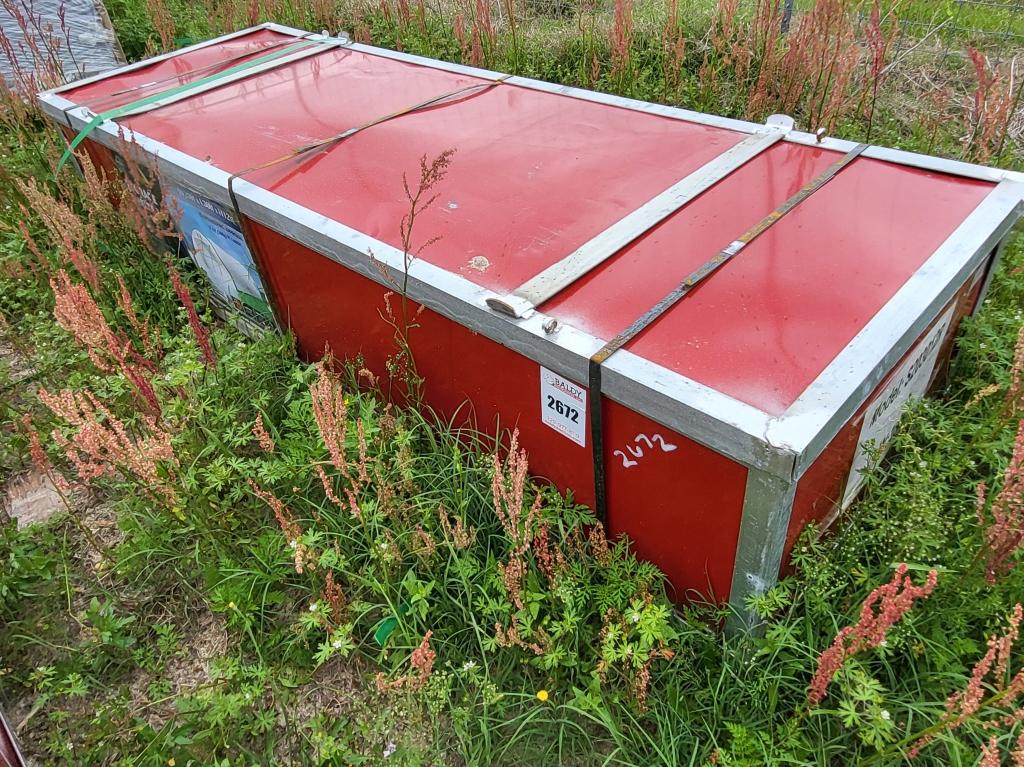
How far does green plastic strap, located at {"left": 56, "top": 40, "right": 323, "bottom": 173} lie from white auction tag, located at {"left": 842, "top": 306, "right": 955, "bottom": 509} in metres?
3.31

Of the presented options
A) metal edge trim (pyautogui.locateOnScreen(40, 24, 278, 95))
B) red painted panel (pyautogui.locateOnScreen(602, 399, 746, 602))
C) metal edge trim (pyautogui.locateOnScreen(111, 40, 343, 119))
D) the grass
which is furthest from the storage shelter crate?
metal edge trim (pyautogui.locateOnScreen(40, 24, 278, 95))

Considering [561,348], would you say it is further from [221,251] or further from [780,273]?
[221,251]

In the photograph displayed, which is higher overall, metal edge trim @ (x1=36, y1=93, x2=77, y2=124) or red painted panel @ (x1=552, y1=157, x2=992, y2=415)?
metal edge trim @ (x1=36, y1=93, x2=77, y2=124)

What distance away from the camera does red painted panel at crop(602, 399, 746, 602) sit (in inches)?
61.2

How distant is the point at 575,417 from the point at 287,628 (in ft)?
3.75

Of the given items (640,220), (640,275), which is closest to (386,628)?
(640,275)

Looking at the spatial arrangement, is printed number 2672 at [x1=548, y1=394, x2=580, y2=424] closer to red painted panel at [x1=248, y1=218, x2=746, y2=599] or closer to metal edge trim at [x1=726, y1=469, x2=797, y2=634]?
red painted panel at [x1=248, y1=218, x2=746, y2=599]

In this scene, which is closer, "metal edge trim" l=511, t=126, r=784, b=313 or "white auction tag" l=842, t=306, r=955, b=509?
"white auction tag" l=842, t=306, r=955, b=509

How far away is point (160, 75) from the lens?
12.1ft

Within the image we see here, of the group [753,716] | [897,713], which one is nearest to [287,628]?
[753,716]

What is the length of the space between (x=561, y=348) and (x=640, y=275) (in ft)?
1.24

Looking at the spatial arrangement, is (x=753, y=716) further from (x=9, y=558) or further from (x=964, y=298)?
(x=9, y=558)

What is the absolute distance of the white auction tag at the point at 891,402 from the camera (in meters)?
1.74

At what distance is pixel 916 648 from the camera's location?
1.60 metres
